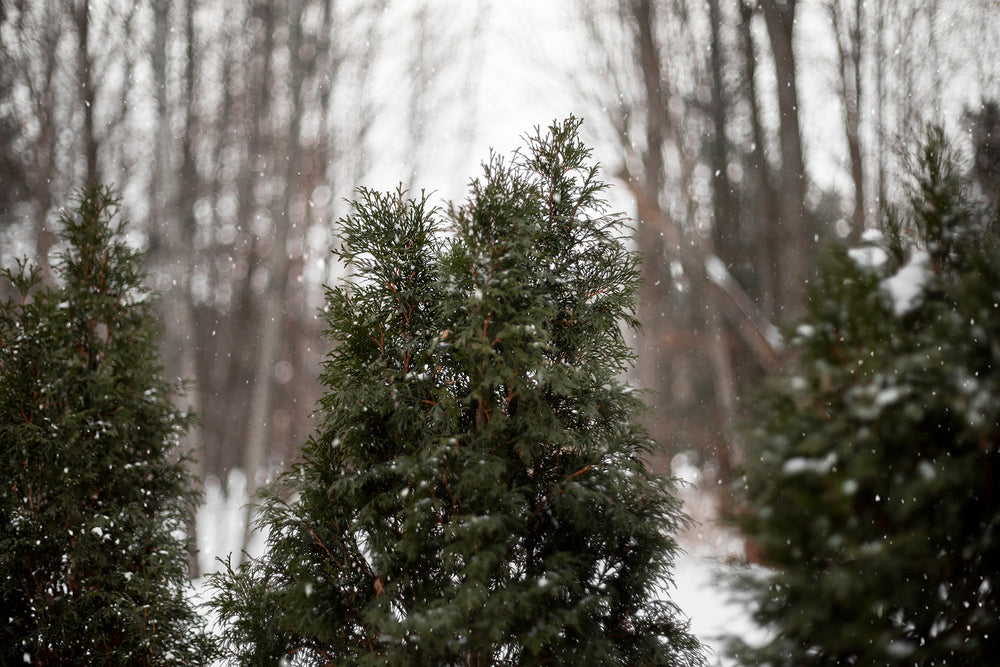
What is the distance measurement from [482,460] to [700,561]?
7.55 metres

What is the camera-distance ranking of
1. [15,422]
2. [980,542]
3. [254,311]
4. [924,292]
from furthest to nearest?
[254,311]
[15,422]
[924,292]
[980,542]

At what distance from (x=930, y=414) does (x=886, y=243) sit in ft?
2.29

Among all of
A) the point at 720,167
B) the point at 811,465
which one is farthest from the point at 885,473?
the point at 720,167

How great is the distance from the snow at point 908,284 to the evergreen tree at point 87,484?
4.72 meters

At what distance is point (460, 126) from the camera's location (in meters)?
13.0

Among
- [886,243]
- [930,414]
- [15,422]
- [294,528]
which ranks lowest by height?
[930,414]

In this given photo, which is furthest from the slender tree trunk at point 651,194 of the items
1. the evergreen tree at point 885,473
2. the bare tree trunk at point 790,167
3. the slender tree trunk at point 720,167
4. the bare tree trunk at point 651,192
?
the evergreen tree at point 885,473

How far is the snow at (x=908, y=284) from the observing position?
2.19 metres

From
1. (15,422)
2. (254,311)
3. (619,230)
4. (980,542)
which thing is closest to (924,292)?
(980,542)

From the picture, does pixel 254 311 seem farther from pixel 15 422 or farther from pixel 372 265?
pixel 372 265

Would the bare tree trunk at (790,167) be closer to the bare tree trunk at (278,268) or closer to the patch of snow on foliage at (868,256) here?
the patch of snow on foliage at (868,256)

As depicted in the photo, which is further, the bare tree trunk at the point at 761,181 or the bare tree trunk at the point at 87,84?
the bare tree trunk at the point at 761,181

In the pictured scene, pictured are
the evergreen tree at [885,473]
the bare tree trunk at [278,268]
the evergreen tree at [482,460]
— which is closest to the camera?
the evergreen tree at [885,473]

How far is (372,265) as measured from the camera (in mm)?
3580
